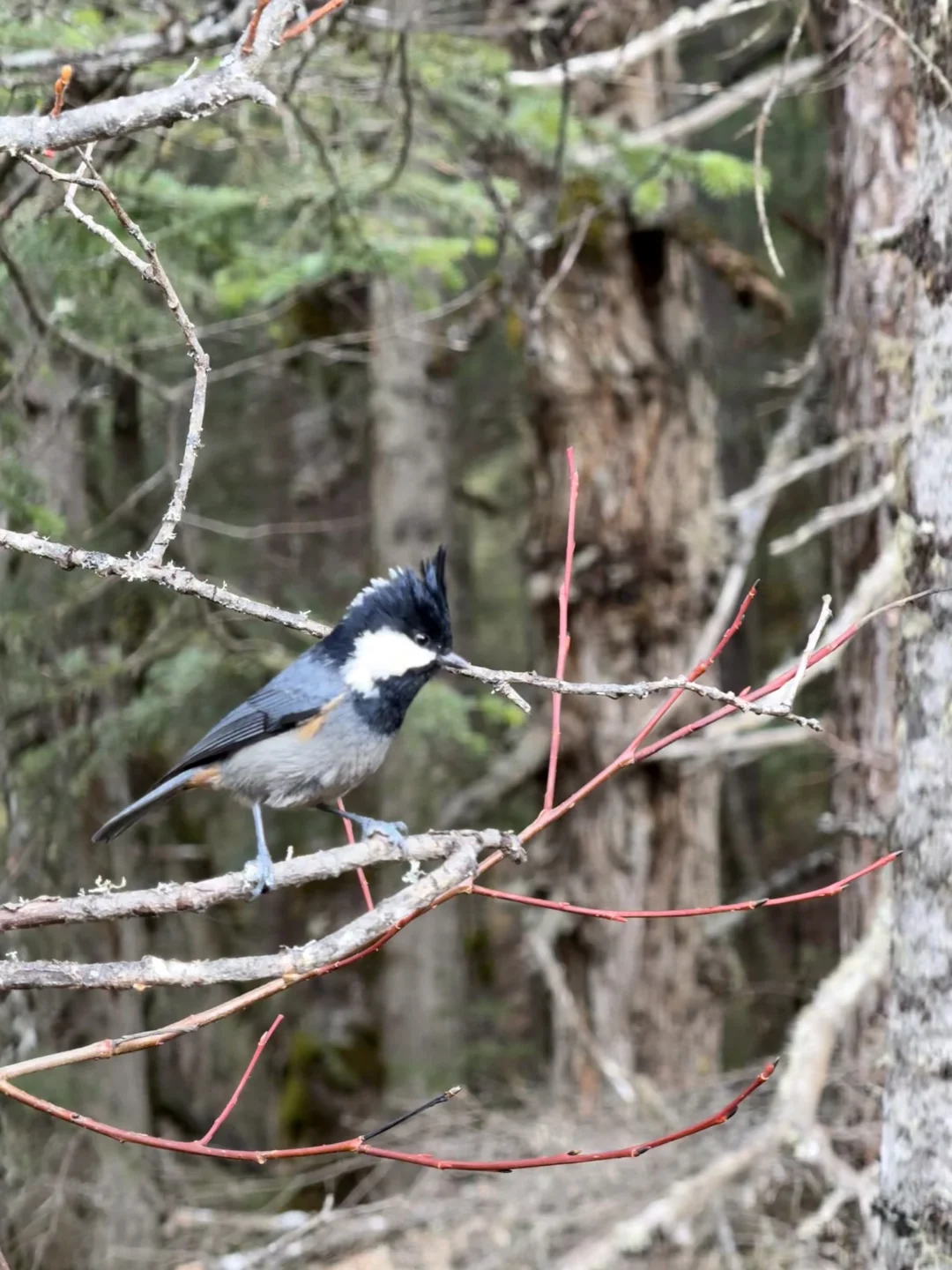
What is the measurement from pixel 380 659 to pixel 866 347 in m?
2.76

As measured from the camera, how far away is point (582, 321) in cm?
652

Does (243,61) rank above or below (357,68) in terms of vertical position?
below

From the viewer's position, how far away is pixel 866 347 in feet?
16.3

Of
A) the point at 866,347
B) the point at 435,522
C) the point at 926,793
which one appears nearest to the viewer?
the point at 926,793

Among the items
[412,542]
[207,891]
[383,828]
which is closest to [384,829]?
[383,828]

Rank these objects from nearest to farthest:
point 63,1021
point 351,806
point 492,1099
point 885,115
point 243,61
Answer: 1. point 243,61
2. point 885,115
3. point 63,1021
4. point 492,1099
5. point 351,806

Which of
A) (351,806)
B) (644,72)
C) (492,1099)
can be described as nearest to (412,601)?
(644,72)

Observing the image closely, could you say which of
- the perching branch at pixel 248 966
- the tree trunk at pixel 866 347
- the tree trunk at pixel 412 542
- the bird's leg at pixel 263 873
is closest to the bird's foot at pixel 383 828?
the bird's leg at pixel 263 873

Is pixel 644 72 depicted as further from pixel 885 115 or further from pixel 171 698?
pixel 171 698

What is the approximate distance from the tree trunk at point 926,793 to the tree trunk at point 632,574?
385 cm

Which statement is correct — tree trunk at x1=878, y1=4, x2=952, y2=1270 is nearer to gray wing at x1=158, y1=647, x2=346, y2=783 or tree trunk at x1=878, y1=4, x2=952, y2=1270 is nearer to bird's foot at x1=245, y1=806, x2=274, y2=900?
bird's foot at x1=245, y1=806, x2=274, y2=900

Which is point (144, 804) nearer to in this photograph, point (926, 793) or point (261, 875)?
point (261, 875)

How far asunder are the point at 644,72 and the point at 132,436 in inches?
145

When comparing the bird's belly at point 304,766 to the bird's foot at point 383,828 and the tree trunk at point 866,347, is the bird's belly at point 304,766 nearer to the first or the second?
the bird's foot at point 383,828
